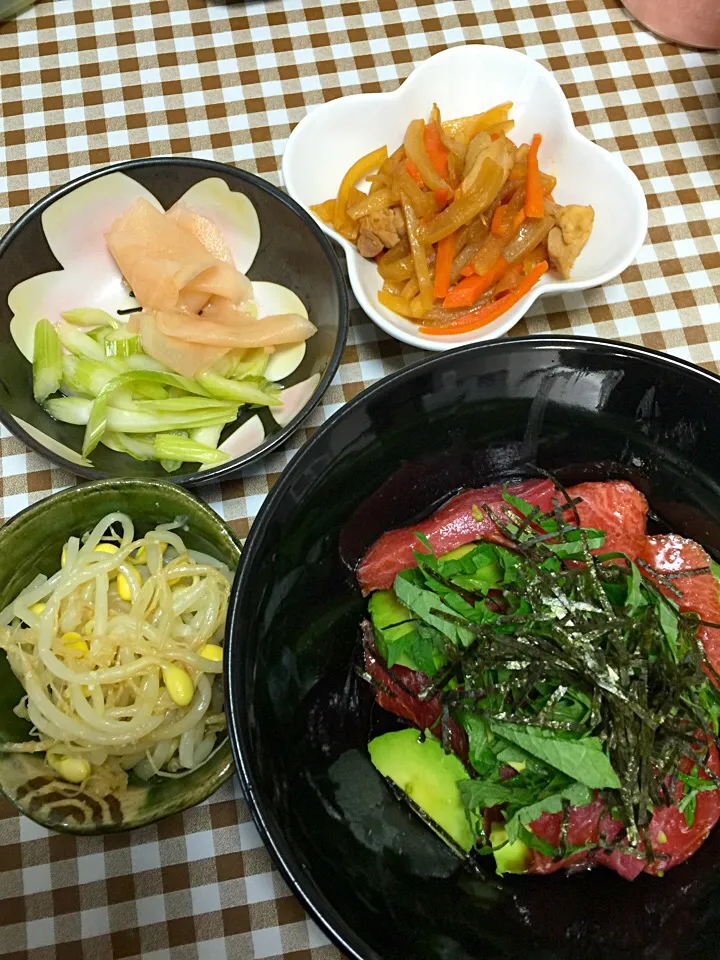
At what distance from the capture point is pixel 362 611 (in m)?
1.65

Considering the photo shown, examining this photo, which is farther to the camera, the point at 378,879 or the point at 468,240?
the point at 468,240

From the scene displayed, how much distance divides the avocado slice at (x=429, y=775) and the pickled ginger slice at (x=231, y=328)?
978 millimetres

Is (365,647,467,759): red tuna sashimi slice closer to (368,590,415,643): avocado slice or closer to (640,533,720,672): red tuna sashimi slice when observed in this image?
(368,590,415,643): avocado slice

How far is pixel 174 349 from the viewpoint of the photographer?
1890 millimetres

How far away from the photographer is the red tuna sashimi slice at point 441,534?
5.13ft

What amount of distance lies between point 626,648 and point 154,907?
3.75 feet

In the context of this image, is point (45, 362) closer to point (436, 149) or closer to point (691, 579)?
point (436, 149)

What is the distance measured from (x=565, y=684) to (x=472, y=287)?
3.32 ft

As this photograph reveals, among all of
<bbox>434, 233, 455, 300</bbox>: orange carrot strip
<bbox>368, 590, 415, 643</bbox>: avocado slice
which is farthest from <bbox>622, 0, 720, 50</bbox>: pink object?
<bbox>368, 590, 415, 643</bbox>: avocado slice

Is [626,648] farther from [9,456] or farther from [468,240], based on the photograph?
[9,456]

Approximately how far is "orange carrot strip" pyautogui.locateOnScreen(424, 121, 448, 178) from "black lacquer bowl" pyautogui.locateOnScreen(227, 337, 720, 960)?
80 centimetres

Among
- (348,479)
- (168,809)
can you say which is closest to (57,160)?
(348,479)

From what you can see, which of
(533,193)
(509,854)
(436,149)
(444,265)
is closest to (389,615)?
(509,854)

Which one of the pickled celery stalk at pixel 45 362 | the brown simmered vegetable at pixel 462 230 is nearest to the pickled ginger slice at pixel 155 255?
the pickled celery stalk at pixel 45 362
